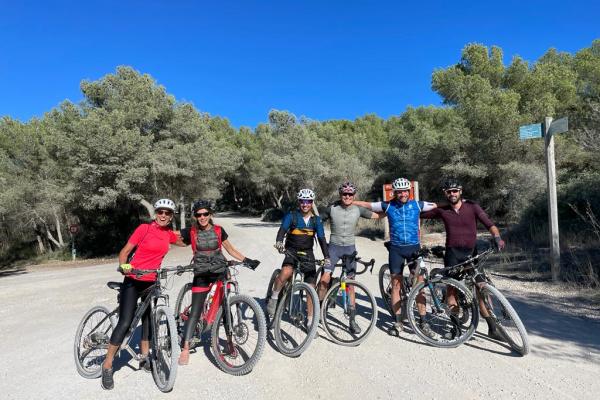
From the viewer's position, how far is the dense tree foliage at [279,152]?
18.1 m

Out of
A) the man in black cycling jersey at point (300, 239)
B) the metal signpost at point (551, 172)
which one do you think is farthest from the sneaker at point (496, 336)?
the metal signpost at point (551, 172)

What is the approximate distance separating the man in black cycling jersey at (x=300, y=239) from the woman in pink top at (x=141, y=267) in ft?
4.25

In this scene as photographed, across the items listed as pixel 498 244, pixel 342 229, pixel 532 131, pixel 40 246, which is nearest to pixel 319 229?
pixel 342 229

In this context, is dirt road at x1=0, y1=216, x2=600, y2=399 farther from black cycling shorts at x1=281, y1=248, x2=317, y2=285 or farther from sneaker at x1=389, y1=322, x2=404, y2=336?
black cycling shorts at x1=281, y1=248, x2=317, y2=285

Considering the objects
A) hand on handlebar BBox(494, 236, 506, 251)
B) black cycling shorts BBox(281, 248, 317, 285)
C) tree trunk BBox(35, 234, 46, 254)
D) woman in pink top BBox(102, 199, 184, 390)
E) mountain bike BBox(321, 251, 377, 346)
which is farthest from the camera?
tree trunk BBox(35, 234, 46, 254)

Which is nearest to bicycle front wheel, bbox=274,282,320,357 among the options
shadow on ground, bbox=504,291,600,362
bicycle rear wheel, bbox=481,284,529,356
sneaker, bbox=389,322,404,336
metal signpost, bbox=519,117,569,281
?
sneaker, bbox=389,322,404,336

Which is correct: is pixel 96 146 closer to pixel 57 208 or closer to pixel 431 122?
pixel 57 208

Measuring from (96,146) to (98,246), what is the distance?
37.6 feet

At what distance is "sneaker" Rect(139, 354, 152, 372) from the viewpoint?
12.3 ft

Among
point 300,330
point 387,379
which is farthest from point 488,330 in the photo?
point 300,330

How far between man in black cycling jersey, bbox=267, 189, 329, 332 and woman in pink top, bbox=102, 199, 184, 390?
1295 mm

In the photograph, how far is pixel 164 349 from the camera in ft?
11.8

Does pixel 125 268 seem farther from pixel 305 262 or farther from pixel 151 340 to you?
pixel 305 262

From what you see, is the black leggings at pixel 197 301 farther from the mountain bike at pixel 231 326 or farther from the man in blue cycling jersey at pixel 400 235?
the man in blue cycling jersey at pixel 400 235
